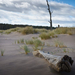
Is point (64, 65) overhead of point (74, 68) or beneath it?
overhead

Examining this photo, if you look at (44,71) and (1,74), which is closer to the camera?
(1,74)

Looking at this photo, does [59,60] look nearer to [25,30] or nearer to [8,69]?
[8,69]

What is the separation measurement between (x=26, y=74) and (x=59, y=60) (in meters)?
0.74

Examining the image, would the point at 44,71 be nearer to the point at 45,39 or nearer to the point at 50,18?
the point at 45,39

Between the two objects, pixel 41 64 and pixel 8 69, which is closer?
pixel 8 69

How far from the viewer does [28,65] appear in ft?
9.48

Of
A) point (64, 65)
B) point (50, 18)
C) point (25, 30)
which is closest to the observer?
point (64, 65)

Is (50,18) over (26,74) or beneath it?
over

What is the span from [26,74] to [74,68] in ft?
3.74

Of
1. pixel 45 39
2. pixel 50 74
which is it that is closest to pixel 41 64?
pixel 50 74

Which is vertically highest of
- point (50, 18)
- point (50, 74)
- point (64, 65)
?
point (50, 18)

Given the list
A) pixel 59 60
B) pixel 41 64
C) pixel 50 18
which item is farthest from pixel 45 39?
pixel 50 18

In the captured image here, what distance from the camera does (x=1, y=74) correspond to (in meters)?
2.38

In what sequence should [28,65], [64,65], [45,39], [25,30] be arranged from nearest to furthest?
[64,65]
[28,65]
[45,39]
[25,30]
